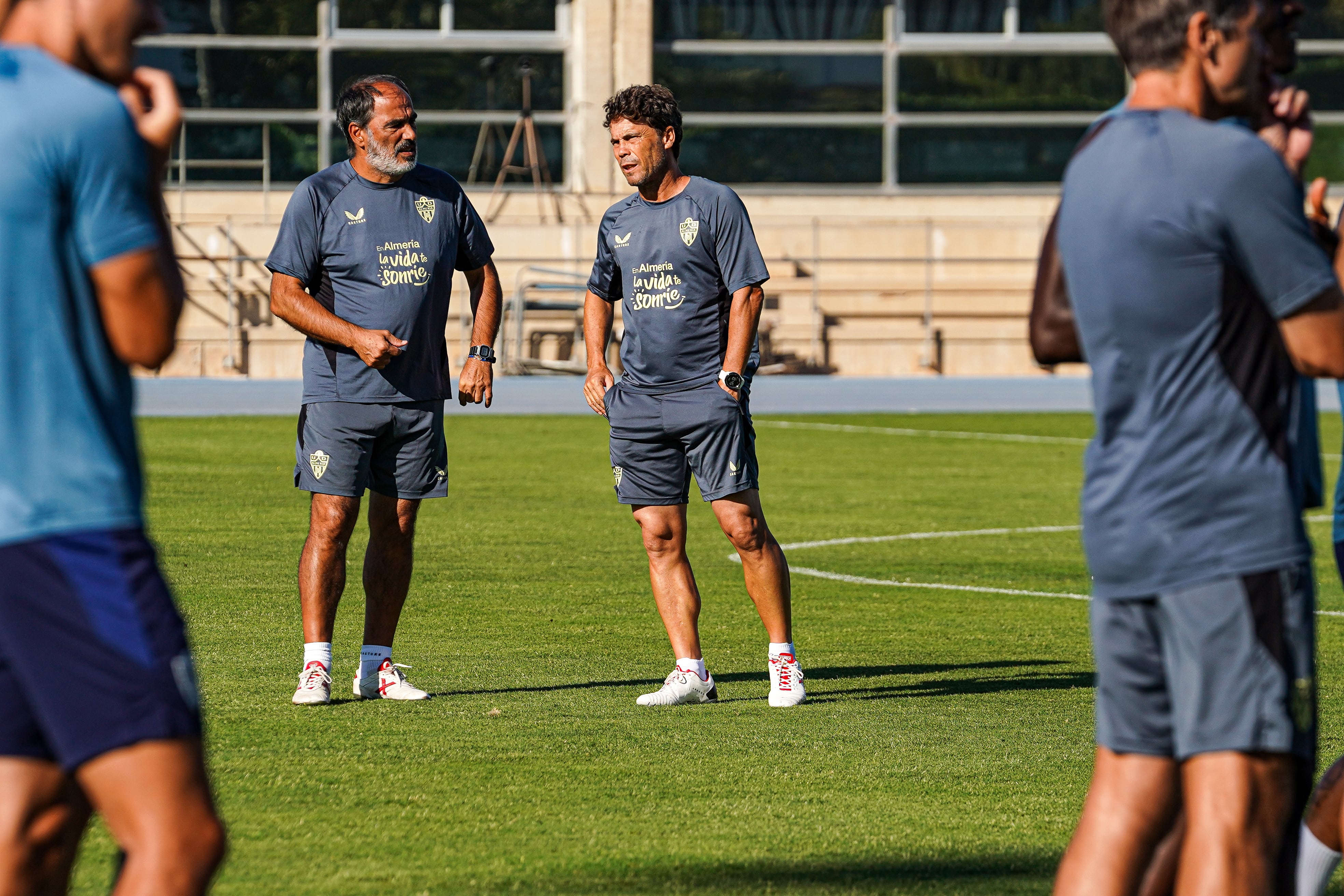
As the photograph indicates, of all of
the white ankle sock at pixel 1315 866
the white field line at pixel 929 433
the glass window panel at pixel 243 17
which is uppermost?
the glass window panel at pixel 243 17

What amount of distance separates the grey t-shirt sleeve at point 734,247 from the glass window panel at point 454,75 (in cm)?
2600

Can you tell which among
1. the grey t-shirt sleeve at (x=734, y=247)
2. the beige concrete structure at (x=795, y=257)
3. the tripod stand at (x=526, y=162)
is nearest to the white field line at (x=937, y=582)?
the grey t-shirt sleeve at (x=734, y=247)

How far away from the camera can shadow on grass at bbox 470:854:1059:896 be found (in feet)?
15.6

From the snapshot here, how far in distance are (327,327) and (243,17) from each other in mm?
26560

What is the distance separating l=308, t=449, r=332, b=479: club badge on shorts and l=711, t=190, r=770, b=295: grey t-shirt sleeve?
158 centimetres

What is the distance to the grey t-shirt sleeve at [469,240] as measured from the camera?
24.7 feet

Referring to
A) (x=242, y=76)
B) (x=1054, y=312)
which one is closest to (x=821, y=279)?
(x=242, y=76)

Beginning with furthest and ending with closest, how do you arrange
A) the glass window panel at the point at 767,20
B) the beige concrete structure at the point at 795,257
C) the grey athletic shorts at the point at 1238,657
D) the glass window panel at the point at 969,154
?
the glass window panel at the point at 969,154 < the glass window panel at the point at 767,20 < the beige concrete structure at the point at 795,257 < the grey athletic shorts at the point at 1238,657

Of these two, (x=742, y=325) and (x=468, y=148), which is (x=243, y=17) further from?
(x=742, y=325)

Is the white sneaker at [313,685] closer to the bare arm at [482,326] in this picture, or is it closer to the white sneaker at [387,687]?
the white sneaker at [387,687]

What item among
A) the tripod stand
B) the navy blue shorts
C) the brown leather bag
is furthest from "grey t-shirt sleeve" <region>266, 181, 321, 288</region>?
the tripod stand

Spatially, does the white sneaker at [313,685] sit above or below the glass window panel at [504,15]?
below

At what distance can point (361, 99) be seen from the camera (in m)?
7.22

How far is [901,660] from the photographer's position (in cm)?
834
